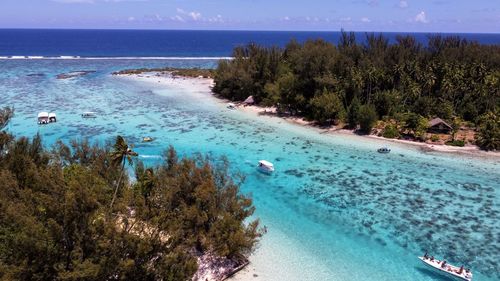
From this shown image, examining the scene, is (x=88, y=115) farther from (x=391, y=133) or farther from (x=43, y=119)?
(x=391, y=133)

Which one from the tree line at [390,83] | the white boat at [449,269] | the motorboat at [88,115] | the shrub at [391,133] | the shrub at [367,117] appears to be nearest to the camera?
the white boat at [449,269]

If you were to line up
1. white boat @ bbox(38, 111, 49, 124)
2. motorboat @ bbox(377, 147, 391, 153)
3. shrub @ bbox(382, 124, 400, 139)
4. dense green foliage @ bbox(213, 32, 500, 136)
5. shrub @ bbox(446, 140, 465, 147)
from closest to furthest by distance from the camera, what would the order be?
motorboat @ bbox(377, 147, 391, 153) → shrub @ bbox(446, 140, 465, 147) → shrub @ bbox(382, 124, 400, 139) → dense green foliage @ bbox(213, 32, 500, 136) → white boat @ bbox(38, 111, 49, 124)

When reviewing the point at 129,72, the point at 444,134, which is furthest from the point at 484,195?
the point at 129,72

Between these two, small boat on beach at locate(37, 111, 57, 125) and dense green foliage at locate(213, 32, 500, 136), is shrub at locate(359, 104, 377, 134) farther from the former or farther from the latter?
small boat on beach at locate(37, 111, 57, 125)

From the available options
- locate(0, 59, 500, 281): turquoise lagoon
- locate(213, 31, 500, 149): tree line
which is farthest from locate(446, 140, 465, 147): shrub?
locate(213, 31, 500, 149): tree line

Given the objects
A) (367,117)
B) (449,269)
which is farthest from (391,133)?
(449,269)

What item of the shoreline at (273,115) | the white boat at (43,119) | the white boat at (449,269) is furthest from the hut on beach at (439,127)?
the white boat at (43,119)

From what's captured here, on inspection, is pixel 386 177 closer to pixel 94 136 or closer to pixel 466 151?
pixel 466 151

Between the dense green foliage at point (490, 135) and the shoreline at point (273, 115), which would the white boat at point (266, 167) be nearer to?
the shoreline at point (273, 115)
